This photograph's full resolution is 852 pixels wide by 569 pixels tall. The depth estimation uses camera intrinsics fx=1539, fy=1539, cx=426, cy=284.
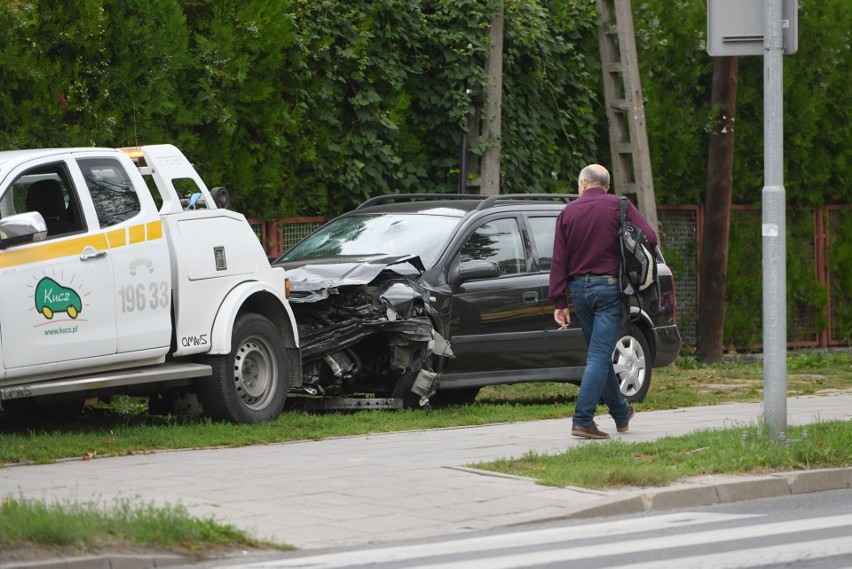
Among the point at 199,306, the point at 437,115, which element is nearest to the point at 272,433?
the point at 199,306

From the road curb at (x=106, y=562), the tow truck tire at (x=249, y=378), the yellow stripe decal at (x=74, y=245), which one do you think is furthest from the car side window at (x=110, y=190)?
the road curb at (x=106, y=562)

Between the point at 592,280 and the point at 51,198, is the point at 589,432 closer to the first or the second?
the point at 592,280

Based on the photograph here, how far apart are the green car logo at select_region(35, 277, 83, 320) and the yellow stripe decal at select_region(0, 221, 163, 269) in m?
0.18

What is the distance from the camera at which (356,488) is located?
8.60 metres

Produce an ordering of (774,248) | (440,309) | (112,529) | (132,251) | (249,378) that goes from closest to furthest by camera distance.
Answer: (112,529) → (774,248) → (132,251) → (249,378) → (440,309)

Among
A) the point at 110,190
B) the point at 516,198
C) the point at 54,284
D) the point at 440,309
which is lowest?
the point at 440,309

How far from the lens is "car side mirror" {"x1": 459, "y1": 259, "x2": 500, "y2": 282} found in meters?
12.9

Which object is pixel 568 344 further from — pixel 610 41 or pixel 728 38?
pixel 610 41

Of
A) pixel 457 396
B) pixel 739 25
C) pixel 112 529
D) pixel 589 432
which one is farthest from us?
pixel 457 396

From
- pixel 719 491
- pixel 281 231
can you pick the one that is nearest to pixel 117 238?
pixel 719 491

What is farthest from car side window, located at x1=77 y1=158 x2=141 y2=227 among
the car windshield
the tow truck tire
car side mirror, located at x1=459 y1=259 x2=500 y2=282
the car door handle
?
car side mirror, located at x1=459 y1=259 x2=500 y2=282

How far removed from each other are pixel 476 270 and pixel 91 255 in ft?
11.4

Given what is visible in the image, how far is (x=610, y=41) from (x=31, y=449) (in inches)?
447

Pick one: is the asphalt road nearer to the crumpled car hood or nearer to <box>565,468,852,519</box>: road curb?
<box>565,468,852,519</box>: road curb
